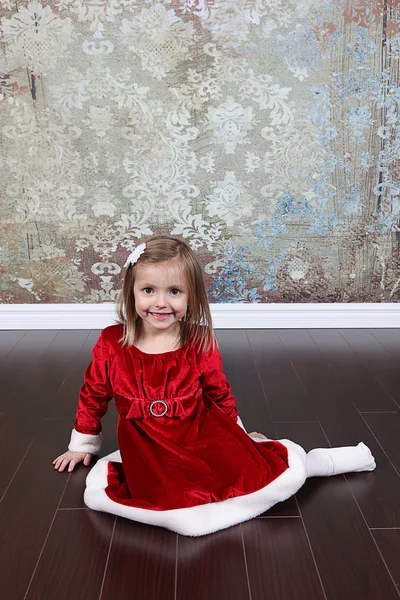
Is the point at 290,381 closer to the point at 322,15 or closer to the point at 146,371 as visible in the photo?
the point at 146,371

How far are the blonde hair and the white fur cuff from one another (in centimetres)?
28

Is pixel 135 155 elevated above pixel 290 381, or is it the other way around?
pixel 135 155

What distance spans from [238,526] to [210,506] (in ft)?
0.27

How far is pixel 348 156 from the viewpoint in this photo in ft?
9.01

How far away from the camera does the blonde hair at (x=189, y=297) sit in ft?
5.05

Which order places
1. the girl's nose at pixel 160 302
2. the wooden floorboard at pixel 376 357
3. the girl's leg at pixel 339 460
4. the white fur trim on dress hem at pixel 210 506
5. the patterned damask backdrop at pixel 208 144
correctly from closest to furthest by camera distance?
1. the white fur trim on dress hem at pixel 210 506
2. the girl's nose at pixel 160 302
3. the girl's leg at pixel 339 460
4. the wooden floorboard at pixel 376 357
5. the patterned damask backdrop at pixel 208 144

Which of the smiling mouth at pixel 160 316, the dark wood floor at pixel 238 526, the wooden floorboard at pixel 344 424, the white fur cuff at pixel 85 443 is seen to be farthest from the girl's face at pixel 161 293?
the wooden floorboard at pixel 344 424

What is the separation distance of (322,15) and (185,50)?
58cm

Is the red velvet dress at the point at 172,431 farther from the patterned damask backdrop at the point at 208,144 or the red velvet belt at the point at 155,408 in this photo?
the patterned damask backdrop at the point at 208,144

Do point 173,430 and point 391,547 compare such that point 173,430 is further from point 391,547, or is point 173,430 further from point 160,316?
point 391,547

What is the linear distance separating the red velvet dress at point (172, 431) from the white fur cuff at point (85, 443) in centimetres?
2

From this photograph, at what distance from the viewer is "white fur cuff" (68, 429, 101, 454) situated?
1.69 meters

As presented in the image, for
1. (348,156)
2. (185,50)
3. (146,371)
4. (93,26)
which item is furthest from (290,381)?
(93,26)

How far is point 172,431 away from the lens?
1584mm
